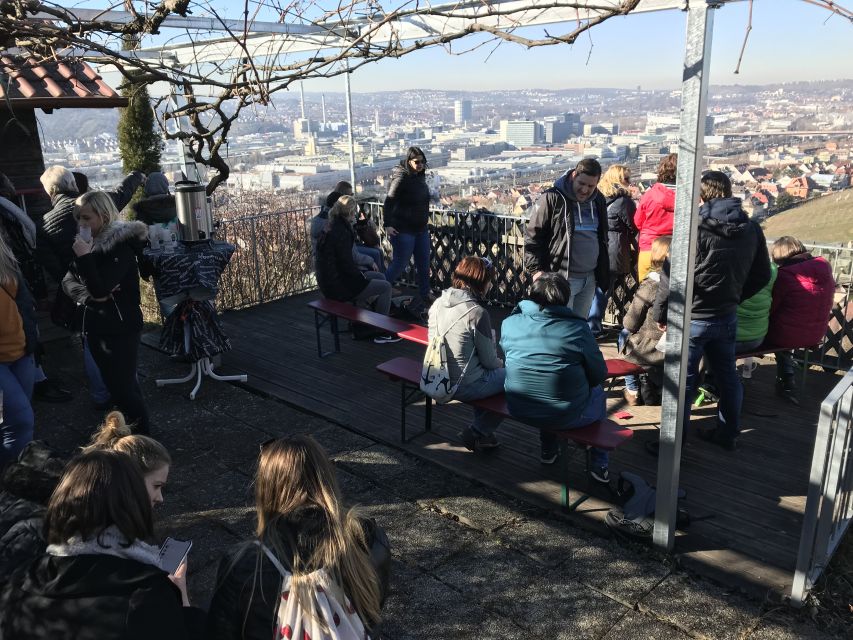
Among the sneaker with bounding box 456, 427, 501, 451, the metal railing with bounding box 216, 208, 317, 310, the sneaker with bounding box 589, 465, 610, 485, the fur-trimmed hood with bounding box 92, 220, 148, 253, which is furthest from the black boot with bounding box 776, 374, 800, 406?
the metal railing with bounding box 216, 208, 317, 310

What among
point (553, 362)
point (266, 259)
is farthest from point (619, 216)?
point (266, 259)

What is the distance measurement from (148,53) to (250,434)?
3.99 meters

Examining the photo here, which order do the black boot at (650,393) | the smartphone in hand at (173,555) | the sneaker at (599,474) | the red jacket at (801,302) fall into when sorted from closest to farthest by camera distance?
1. the smartphone in hand at (173,555)
2. the sneaker at (599,474)
3. the red jacket at (801,302)
4. the black boot at (650,393)

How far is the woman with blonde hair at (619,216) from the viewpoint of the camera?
6168mm

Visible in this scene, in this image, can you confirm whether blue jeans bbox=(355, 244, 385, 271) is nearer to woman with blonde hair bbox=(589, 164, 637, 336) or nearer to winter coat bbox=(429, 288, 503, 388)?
woman with blonde hair bbox=(589, 164, 637, 336)

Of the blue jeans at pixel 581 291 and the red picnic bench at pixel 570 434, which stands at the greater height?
the blue jeans at pixel 581 291

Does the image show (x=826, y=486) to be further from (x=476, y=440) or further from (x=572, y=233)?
(x=572, y=233)

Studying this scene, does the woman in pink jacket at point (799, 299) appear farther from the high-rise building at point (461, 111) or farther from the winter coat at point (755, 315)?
the high-rise building at point (461, 111)

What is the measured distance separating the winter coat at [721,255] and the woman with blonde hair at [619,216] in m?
1.91

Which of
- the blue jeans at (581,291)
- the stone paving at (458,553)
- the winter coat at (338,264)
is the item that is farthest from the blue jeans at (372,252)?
the stone paving at (458,553)

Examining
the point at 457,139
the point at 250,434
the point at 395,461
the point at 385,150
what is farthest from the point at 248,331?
the point at 457,139

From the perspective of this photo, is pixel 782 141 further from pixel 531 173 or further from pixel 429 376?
pixel 429 376

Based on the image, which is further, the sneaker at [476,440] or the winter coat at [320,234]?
the winter coat at [320,234]

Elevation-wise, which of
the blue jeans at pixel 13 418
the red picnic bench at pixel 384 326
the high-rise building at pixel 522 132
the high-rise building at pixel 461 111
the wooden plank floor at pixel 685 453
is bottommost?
the wooden plank floor at pixel 685 453
